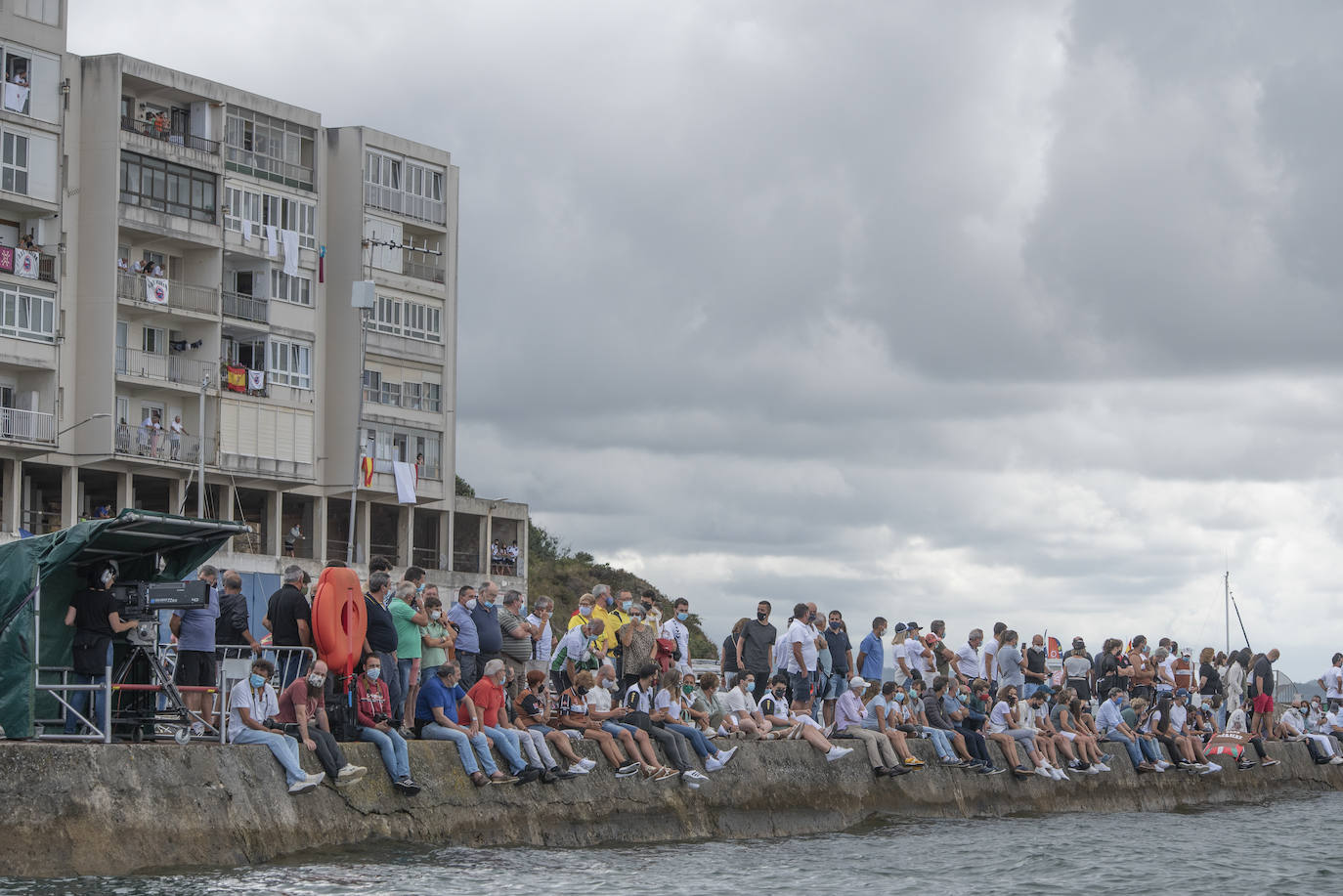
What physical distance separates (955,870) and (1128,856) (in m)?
3.93

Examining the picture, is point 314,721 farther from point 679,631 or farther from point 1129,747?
point 1129,747

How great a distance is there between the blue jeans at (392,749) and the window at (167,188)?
4182 cm

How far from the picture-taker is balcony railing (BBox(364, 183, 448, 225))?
2648 inches

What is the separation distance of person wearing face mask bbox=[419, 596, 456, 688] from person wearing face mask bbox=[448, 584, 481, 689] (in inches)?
24.2

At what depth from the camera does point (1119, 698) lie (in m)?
34.2

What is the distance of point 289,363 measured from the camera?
63750mm

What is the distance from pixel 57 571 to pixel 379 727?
3.93 metres

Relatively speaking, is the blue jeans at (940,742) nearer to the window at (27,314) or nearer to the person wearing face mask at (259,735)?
the person wearing face mask at (259,735)

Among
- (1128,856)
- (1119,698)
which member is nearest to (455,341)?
(1119,698)

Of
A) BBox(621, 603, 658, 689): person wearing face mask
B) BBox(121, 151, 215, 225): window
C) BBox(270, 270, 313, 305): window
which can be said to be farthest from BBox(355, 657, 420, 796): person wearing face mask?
BBox(270, 270, 313, 305): window

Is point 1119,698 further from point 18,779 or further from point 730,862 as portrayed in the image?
point 18,779

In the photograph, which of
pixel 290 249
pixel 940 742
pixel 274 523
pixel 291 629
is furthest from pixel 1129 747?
pixel 290 249

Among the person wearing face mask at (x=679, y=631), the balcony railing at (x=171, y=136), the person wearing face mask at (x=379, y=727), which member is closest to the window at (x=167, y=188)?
the balcony railing at (x=171, y=136)

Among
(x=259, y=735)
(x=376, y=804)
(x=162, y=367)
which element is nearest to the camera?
(x=259, y=735)
